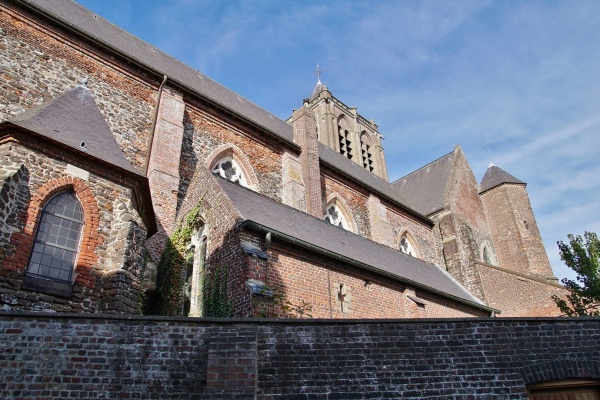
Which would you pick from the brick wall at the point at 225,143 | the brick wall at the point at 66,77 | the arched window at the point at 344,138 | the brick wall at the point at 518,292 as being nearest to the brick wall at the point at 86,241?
the brick wall at the point at 66,77

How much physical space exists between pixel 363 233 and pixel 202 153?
8400mm

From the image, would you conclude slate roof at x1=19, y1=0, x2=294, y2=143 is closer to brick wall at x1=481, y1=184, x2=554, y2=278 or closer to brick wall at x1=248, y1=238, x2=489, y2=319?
brick wall at x1=248, y1=238, x2=489, y2=319

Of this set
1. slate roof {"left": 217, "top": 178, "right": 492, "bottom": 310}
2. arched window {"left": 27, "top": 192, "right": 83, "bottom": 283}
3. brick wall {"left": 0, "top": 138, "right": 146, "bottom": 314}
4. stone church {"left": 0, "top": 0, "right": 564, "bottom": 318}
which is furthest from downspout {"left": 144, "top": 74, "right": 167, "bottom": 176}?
arched window {"left": 27, "top": 192, "right": 83, "bottom": 283}

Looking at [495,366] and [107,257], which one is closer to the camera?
[495,366]

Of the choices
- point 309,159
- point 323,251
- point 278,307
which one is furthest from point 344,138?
point 278,307

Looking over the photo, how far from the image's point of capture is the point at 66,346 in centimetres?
525

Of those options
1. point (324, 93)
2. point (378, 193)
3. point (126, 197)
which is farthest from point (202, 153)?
point (324, 93)

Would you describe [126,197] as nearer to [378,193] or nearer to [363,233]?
[363,233]

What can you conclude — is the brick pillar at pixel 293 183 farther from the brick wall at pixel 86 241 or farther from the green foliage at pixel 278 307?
the brick wall at pixel 86 241

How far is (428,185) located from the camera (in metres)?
28.2

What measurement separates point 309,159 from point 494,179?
15986 millimetres

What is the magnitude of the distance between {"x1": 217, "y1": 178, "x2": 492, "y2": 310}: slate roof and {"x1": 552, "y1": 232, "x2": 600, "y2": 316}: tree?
3.47 m

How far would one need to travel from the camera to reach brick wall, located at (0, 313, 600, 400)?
203 inches

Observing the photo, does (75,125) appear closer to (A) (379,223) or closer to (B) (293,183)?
(B) (293,183)
